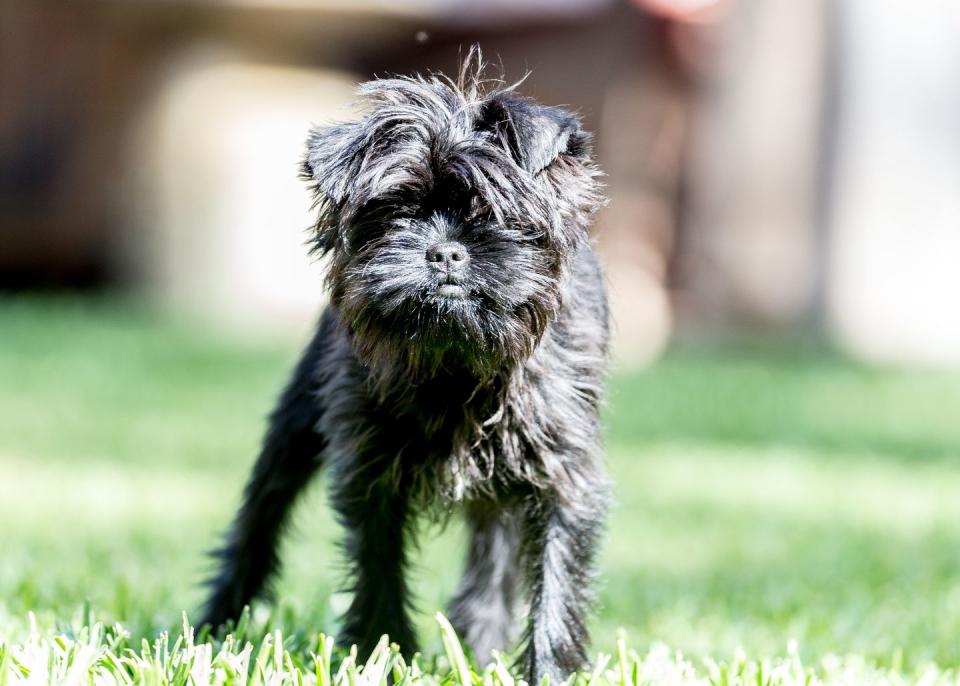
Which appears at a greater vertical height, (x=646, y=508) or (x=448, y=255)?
(x=448, y=255)

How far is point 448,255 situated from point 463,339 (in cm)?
27

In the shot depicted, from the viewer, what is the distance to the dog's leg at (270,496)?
16.9 feet

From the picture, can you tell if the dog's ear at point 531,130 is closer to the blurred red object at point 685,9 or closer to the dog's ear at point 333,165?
the dog's ear at point 333,165

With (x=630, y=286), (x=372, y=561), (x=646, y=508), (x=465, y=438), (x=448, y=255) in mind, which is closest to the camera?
(x=448, y=255)

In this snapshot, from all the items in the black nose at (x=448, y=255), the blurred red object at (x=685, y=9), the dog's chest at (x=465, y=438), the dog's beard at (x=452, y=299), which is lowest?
the dog's chest at (x=465, y=438)

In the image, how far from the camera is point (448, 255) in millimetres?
4039

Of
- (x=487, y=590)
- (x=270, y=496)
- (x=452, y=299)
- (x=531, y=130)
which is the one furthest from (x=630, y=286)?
(x=452, y=299)

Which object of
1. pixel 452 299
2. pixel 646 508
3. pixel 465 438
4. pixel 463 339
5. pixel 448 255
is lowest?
pixel 646 508

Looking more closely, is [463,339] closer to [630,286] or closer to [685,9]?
[630,286]

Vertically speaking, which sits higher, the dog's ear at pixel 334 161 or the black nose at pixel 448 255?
the dog's ear at pixel 334 161

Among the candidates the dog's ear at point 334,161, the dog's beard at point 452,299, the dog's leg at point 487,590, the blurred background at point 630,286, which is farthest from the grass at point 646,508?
the dog's ear at point 334,161

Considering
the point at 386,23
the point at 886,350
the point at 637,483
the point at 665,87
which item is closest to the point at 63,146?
the point at 386,23

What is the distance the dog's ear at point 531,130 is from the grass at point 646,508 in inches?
48.5

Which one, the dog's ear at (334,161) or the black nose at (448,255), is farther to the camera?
the dog's ear at (334,161)
